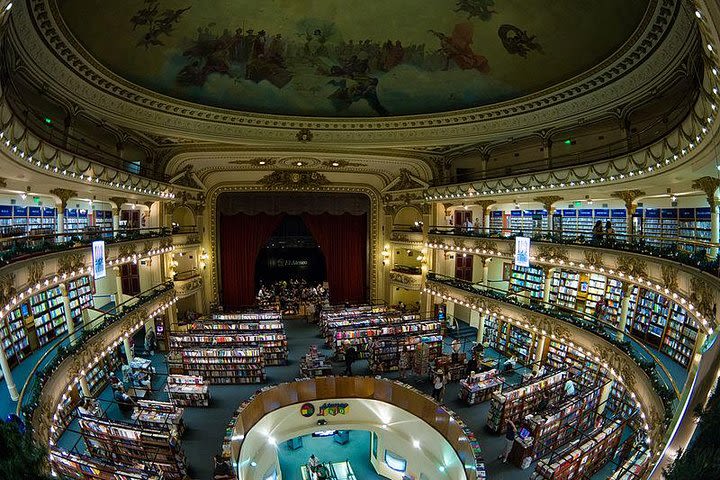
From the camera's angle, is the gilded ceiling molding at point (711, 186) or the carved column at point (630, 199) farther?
the carved column at point (630, 199)

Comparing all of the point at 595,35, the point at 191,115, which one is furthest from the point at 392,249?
the point at 595,35

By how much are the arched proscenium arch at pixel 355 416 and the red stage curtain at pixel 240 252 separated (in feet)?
32.8

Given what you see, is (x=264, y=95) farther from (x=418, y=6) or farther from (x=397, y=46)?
(x=418, y=6)

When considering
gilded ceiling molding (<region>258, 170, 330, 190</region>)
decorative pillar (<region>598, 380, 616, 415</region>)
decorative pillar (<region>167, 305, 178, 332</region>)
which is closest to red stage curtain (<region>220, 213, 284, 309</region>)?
gilded ceiling molding (<region>258, 170, 330, 190</region>)

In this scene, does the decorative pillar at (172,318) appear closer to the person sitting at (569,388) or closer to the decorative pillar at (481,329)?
the decorative pillar at (481,329)

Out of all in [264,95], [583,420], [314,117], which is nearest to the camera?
[583,420]

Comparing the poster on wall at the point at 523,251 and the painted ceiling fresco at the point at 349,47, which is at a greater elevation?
the painted ceiling fresco at the point at 349,47

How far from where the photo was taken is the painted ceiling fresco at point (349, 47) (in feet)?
33.6

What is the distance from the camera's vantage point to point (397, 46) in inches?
502

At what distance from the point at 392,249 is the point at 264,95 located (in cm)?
1048

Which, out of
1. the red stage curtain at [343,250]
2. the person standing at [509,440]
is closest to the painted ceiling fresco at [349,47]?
the red stage curtain at [343,250]

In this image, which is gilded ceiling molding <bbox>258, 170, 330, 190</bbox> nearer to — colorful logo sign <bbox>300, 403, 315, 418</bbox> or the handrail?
the handrail

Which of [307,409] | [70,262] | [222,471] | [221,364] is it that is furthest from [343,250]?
[222,471]

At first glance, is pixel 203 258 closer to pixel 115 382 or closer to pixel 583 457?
pixel 115 382
